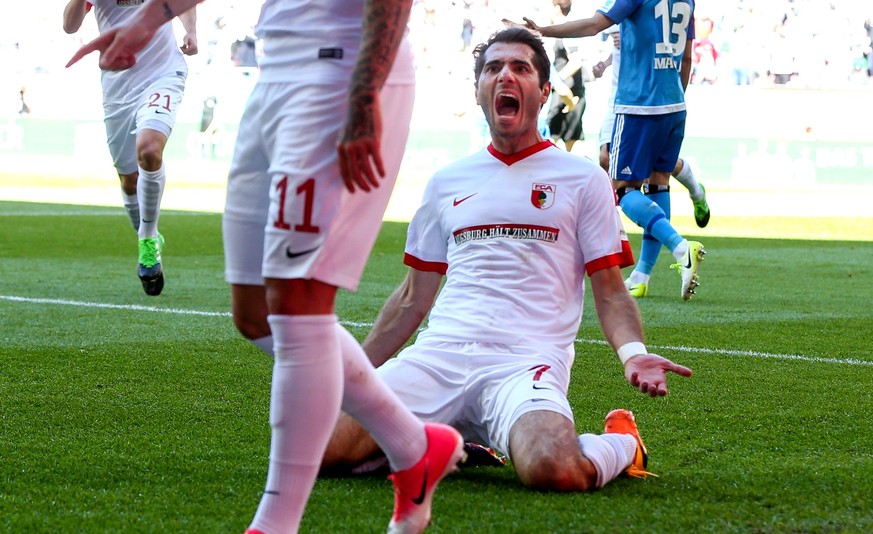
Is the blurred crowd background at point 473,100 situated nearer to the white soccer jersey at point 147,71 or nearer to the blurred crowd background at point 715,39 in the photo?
the blurred crowd background at point 715,39

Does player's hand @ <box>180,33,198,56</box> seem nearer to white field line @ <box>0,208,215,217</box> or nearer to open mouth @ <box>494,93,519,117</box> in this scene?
open mouth @ <box>494,93,519,117</box>

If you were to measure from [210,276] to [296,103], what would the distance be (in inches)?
254

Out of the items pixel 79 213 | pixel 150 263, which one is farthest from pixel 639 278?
pixel 79 213

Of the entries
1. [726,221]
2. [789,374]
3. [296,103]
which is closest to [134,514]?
[296,103]

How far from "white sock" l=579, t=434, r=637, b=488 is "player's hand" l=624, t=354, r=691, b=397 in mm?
227

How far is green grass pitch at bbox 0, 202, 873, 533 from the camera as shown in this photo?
2.87m

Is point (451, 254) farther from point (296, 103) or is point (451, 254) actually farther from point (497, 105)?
point (296, 103)

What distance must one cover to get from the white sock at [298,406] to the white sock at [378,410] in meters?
0.08

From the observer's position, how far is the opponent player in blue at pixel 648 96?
7914mm

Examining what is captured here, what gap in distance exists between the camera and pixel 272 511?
2355mm

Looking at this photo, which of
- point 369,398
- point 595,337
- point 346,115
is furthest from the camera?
point 595,337

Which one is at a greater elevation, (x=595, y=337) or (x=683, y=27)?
(x=683, y=27)

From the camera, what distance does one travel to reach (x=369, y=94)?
2.26m

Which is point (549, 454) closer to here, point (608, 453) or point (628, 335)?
point (608, 453)
